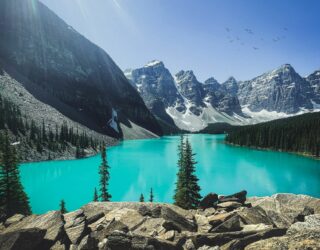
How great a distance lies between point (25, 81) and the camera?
181375mm

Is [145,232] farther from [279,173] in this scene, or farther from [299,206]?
[279,173]

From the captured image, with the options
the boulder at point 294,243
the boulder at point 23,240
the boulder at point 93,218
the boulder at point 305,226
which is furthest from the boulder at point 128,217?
the boulder at point 305,226

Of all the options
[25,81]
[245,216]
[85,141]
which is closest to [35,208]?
[245,216]

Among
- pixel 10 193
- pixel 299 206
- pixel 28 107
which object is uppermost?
pixel 28 107

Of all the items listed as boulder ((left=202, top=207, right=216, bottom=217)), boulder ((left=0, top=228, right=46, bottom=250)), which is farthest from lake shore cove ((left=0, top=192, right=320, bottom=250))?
boulder ((left=202, top=207, right=216, bottom=217))

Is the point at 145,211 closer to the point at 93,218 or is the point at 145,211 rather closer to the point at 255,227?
the point at 93,218

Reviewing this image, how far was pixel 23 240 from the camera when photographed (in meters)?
10.6

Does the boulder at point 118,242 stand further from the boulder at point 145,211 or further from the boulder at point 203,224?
the boulder at point 203,224

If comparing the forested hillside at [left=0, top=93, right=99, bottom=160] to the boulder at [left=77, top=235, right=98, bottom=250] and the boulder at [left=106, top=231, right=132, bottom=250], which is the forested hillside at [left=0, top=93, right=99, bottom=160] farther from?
the boulder at [left=106, top=231, right=132, bottom=250]

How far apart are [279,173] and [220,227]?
7613 cm

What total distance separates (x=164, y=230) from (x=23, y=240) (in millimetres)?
6125

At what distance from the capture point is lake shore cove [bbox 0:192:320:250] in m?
10.3

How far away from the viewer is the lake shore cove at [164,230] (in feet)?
33.9

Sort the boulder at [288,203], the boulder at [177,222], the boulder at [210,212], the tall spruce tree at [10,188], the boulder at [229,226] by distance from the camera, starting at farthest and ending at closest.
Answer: the tall spruce tree at [10,188]
the boulder at [210,212]
the boulder at [288,203]
the boulder at [177,222]
the boulder at [229,226]
